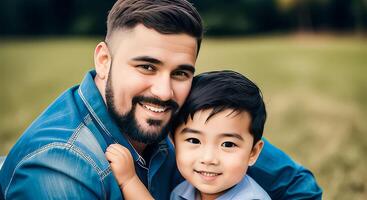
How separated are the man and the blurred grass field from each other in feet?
8.48

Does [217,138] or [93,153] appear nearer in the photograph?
[93,153]

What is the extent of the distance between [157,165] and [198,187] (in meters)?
0.31

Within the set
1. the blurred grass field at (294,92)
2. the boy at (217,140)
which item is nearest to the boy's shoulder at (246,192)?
the boy at (217,140)

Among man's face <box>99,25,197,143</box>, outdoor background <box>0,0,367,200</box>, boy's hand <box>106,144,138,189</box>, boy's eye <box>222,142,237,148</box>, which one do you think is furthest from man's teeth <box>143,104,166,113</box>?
outdoor background <box>0,0,367,200</box>

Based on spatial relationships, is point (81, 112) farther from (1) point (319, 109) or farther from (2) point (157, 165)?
(1) point (319, 109)

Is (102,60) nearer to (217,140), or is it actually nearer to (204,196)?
(217,140)

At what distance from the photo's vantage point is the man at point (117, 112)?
8.82 ft

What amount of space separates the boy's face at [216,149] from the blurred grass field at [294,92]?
7.83 ft

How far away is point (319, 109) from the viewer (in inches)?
516

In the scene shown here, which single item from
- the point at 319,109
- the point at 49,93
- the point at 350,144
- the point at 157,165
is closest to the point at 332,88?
the point at 319,109

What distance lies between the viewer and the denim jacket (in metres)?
2.66

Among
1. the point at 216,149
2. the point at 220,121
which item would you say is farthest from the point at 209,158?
the point at 220,121

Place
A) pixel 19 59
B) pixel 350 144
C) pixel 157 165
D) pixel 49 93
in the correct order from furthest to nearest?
pixel 19 59
pixel 49 93
pixel 350 144
pixel 157 165

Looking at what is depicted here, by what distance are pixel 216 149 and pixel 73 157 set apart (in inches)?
27.4
